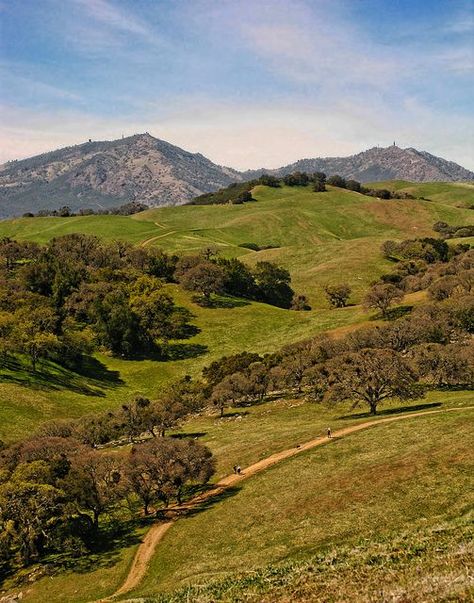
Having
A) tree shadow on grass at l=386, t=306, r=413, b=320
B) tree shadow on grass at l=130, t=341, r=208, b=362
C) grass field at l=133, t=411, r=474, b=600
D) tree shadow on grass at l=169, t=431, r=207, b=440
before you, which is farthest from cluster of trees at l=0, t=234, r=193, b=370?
grass field at l=133, t=411, r=474, b=600

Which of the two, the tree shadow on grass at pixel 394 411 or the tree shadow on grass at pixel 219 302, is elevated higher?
the tree shadow on grass at pixel 219 302

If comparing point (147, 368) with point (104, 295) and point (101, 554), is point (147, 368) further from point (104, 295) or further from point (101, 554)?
point (101, 554)

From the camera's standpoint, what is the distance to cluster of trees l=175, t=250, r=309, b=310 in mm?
165125

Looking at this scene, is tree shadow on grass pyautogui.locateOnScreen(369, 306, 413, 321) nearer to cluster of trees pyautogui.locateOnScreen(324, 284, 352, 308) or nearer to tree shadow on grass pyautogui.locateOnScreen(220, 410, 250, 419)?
cluster of trees pyautogui.locateOnScreen(324, 284, 352, 308)

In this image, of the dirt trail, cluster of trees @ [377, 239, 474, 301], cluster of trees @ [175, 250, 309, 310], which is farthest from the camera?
cluster of trees @ [175, 250, 309, 310]

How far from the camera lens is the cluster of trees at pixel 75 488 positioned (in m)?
48.3

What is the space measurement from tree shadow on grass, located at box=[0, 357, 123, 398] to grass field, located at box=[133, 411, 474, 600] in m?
60.8

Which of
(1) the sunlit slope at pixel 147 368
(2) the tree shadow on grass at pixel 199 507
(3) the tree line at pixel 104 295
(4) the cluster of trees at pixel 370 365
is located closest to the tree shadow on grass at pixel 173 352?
(1) the sunlit slope at pixel 147 368

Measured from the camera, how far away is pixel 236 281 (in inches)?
6905

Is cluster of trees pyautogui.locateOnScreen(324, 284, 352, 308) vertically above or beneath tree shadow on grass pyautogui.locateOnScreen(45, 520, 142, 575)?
above

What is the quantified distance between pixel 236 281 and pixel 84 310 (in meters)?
52.5

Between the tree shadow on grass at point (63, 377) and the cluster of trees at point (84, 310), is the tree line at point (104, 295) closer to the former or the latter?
the cluster of trees at point (84, 310)

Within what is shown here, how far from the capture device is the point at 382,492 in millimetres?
45938

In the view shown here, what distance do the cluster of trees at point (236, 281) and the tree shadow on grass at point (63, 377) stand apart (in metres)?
50.0
